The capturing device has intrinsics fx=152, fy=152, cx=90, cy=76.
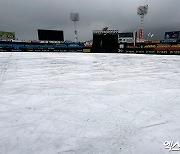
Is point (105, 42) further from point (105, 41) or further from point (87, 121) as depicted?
point (87, 121)

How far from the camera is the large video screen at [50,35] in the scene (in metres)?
40.0

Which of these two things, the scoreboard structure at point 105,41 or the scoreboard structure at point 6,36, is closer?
the scoreboard structure at point 105,41

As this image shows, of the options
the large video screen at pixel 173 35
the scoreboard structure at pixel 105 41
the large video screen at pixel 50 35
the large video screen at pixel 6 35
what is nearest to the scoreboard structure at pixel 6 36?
the large video screen at pixel 6 35

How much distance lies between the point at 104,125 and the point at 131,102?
1.13 meters

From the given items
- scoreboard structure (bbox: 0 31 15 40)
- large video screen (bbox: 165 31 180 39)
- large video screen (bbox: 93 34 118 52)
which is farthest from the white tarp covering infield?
large video screen (bbox: 165 31 180 39)

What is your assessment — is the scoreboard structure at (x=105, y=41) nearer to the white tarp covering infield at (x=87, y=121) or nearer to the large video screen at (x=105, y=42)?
the large video screen at (x=105, y=42)

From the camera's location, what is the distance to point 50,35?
41000mm

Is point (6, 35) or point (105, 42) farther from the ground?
point (6, 35)

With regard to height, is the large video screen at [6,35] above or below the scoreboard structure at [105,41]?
above

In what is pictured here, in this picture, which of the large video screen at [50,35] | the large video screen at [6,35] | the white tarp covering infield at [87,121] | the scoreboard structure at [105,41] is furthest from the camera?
the large video screen at [6,35]

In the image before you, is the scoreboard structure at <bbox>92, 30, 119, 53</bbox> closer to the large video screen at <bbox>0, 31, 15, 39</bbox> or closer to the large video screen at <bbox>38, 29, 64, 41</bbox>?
the large video screen at <bbox>38, 29, 64, 41</bbox>

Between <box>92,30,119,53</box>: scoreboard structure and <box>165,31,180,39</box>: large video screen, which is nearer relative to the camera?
<box>92,30,119,53</box>: scoreboard structure

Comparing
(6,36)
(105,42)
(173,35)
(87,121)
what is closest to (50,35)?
(6,36)

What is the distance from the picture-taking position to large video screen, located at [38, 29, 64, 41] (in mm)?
39956
